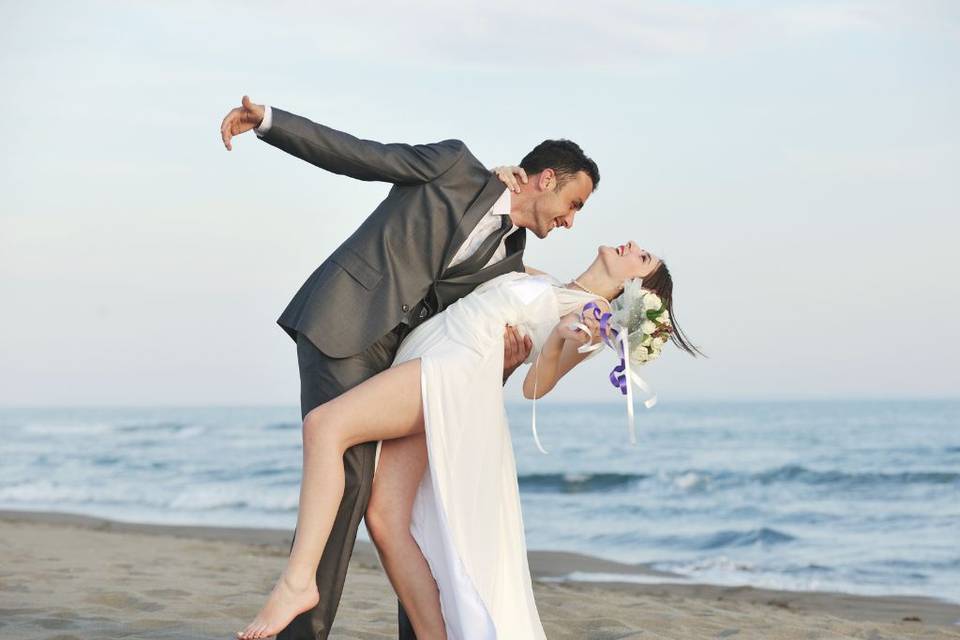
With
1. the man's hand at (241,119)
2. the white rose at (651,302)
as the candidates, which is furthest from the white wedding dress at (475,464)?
the man's hand at (241,119)

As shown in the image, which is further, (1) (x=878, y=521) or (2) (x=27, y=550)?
(1) (x=878, y=521)

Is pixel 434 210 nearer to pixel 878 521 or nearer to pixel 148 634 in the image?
pixel 148 634

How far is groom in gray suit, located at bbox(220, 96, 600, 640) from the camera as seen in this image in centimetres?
353

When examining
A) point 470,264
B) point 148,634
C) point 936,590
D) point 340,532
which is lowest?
point 936,590

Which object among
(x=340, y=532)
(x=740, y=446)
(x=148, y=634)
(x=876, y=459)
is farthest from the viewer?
(x=740, y=446)

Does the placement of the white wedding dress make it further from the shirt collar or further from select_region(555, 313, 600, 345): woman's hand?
the shirt collar

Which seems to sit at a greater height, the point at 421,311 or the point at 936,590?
the point at 421,311

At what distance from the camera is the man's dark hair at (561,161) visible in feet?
12.6

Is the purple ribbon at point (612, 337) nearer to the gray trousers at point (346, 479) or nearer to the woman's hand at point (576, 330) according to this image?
the woman's hand at point (576, 330)

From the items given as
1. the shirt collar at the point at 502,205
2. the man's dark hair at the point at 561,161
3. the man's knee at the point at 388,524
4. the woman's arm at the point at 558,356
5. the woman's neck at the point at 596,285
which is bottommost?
the man's knee at the point at 388,524

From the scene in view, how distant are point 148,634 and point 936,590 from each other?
681 cm

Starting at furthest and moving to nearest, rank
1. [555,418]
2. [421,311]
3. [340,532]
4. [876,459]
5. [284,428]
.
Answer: [555,418], [284,428], [876,459], [421,311], [340,532]

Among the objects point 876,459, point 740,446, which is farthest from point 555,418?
point 876,459

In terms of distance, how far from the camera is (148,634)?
16.0 ft
